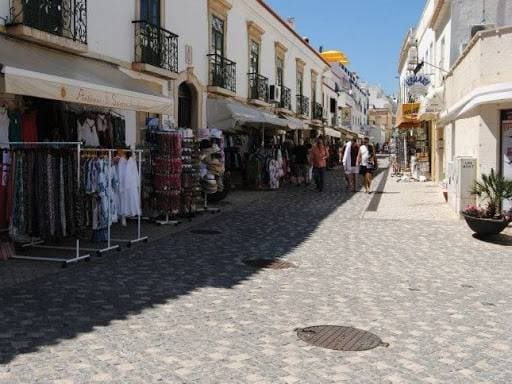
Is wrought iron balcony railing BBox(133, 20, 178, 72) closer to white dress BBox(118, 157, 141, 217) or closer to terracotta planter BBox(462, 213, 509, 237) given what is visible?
white dress BBox(118, 157, 141, 217)

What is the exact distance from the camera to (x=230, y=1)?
1873 cm

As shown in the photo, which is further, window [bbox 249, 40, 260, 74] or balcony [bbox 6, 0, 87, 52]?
window [bbox 249, 40, 260, 74]

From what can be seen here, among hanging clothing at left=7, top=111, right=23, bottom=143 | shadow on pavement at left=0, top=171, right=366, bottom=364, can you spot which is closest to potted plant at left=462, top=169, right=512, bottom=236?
shadow on pavement at left=0, top=171, right=366, bottom=364

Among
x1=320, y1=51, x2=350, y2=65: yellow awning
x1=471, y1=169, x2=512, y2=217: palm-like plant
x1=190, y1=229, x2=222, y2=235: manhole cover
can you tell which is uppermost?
x1=320, y1=51, x2=350, y2=65: yellow awning

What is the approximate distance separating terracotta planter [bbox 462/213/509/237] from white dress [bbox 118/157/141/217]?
18.4 feet

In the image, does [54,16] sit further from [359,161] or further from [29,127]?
[359,161]

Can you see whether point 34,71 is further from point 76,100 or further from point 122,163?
point 122,163

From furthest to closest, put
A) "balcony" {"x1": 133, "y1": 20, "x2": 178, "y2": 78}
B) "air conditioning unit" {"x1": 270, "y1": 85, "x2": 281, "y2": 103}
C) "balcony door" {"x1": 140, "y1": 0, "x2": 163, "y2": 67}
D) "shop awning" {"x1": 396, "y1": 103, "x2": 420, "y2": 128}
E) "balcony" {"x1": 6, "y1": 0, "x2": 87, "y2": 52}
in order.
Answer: "shop awning" {"x1": 396, "y1": 103, "x2": 420, "y2": 128}
"air conditioning unit" {"x1": 270, "y1": 85, "x2": 281, "y2": 103}
"balcony door" {"x1": 140, "y1": 0, "x2": 163, "y2": 67}
"balcony" {"x1": 133, "y1": 20, "x2": 178, "y2": 78}
"balcony" {"x1": 6, "y1": 0, "x2": 87, "y2": 52}

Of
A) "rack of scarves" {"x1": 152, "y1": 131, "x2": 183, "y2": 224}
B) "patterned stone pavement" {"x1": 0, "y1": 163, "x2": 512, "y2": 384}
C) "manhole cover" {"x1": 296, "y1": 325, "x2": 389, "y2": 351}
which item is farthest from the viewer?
"rack of scarves" {"x1": 152, "y1": 131, "x2": 183, "y2": 224}

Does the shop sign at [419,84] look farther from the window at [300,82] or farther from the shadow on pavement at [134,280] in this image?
the window at [300,82]

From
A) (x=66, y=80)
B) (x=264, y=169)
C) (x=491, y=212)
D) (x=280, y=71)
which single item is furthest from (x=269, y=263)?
(x=280, y=71)

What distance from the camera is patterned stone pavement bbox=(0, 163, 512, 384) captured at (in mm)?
4039

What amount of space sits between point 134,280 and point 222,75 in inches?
487

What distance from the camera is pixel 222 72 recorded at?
18.1 m
